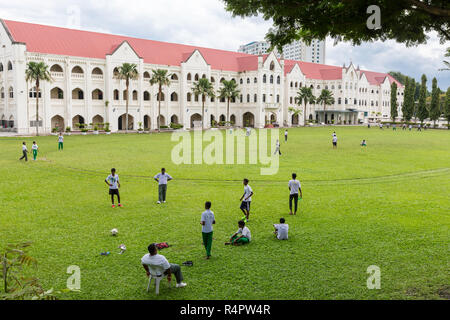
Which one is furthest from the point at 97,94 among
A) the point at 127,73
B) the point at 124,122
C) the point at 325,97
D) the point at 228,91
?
the point at 325,97

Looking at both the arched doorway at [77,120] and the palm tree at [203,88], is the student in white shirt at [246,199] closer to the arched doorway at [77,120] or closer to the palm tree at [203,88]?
the arched doorway at [77,120]

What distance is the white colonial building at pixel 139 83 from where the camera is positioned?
63.3 meters

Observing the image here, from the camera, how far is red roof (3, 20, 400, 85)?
64375mm

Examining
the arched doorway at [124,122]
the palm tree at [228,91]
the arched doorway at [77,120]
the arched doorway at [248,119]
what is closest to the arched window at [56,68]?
the arched doorway at [77,120]

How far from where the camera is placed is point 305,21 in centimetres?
814

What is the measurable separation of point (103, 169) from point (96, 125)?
4378cm

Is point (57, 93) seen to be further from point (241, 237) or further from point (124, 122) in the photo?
point (241, 237)

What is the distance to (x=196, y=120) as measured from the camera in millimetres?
85188

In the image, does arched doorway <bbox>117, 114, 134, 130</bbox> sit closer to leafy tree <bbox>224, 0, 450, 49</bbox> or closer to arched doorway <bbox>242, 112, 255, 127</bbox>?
arched doorway <bbox>242, 112, 255, 127</bbox>

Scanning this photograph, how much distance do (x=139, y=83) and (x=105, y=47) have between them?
31.1 ft

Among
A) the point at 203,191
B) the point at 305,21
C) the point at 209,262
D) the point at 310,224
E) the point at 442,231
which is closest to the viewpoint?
the point at 305,21

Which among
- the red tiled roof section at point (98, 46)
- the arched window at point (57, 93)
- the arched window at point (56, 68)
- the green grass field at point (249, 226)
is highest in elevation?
the red tiled roof section at point (98, 46)
